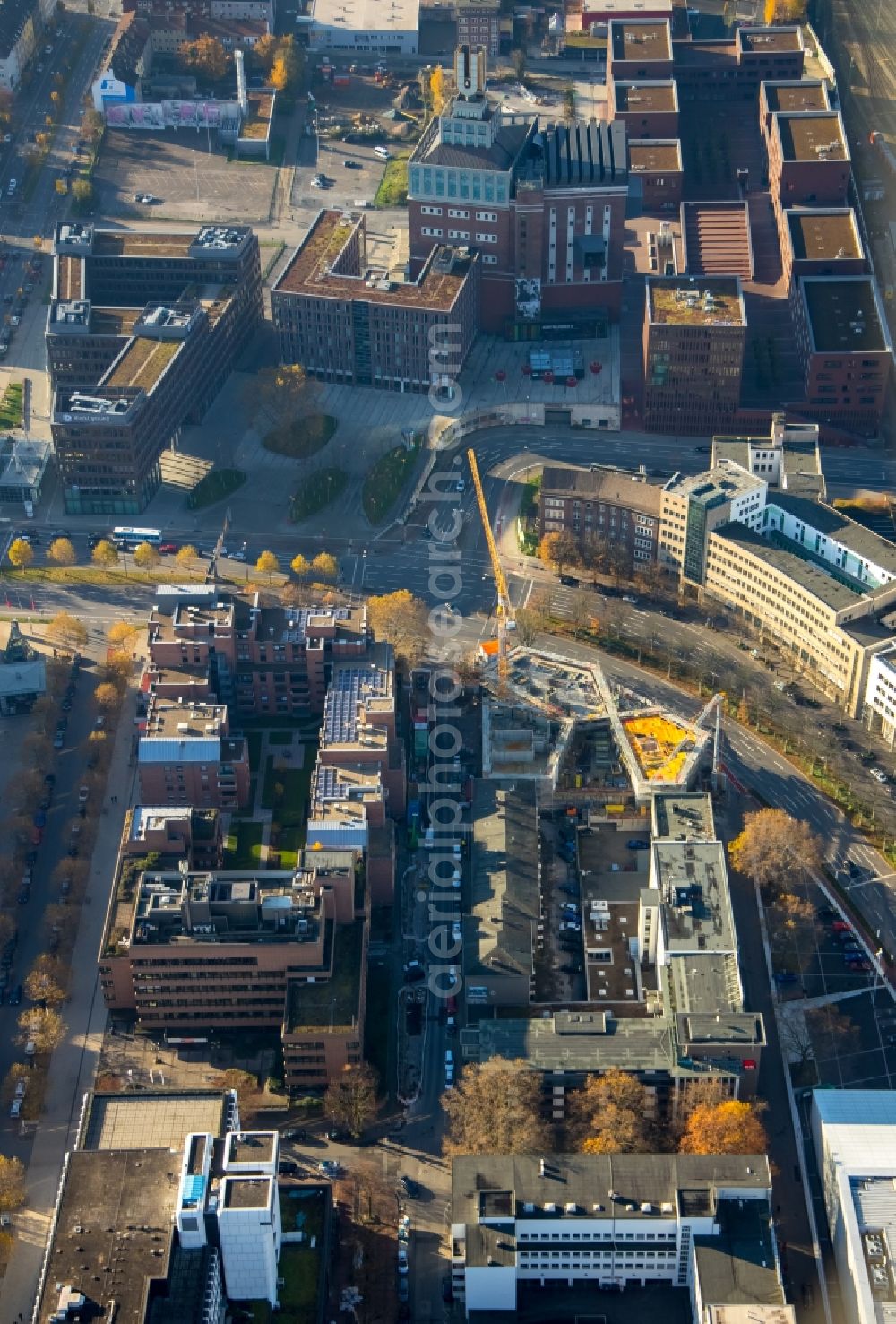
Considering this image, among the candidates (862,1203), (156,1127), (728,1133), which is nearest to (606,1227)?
(728,1133)

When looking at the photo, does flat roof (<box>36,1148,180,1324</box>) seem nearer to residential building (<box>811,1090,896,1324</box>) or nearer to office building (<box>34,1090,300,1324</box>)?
office building (<box>34,1090,300,1324</box>)

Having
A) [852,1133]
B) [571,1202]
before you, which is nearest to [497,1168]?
[571,1202]

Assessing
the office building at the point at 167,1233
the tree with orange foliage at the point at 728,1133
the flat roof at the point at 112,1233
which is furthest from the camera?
the tree with orange foliage at the point at 728,1133

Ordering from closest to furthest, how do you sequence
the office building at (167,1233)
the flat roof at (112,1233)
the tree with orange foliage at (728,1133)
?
the flat roof at (112,1233) → the office building at (167,1233) → the tree with orange foliage at (728,1133)

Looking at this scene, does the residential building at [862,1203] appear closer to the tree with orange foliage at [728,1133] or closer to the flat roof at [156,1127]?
the tree with orange foliage at [728,1133]

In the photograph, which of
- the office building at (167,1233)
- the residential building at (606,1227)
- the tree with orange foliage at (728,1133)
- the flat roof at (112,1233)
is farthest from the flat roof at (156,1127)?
the tree with orange foliage at (728,1133)

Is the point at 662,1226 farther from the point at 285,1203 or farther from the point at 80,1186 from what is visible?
the point at 80,1186

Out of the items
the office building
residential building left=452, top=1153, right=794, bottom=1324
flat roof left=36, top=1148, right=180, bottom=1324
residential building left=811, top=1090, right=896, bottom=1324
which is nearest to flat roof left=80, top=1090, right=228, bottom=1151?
the office building
